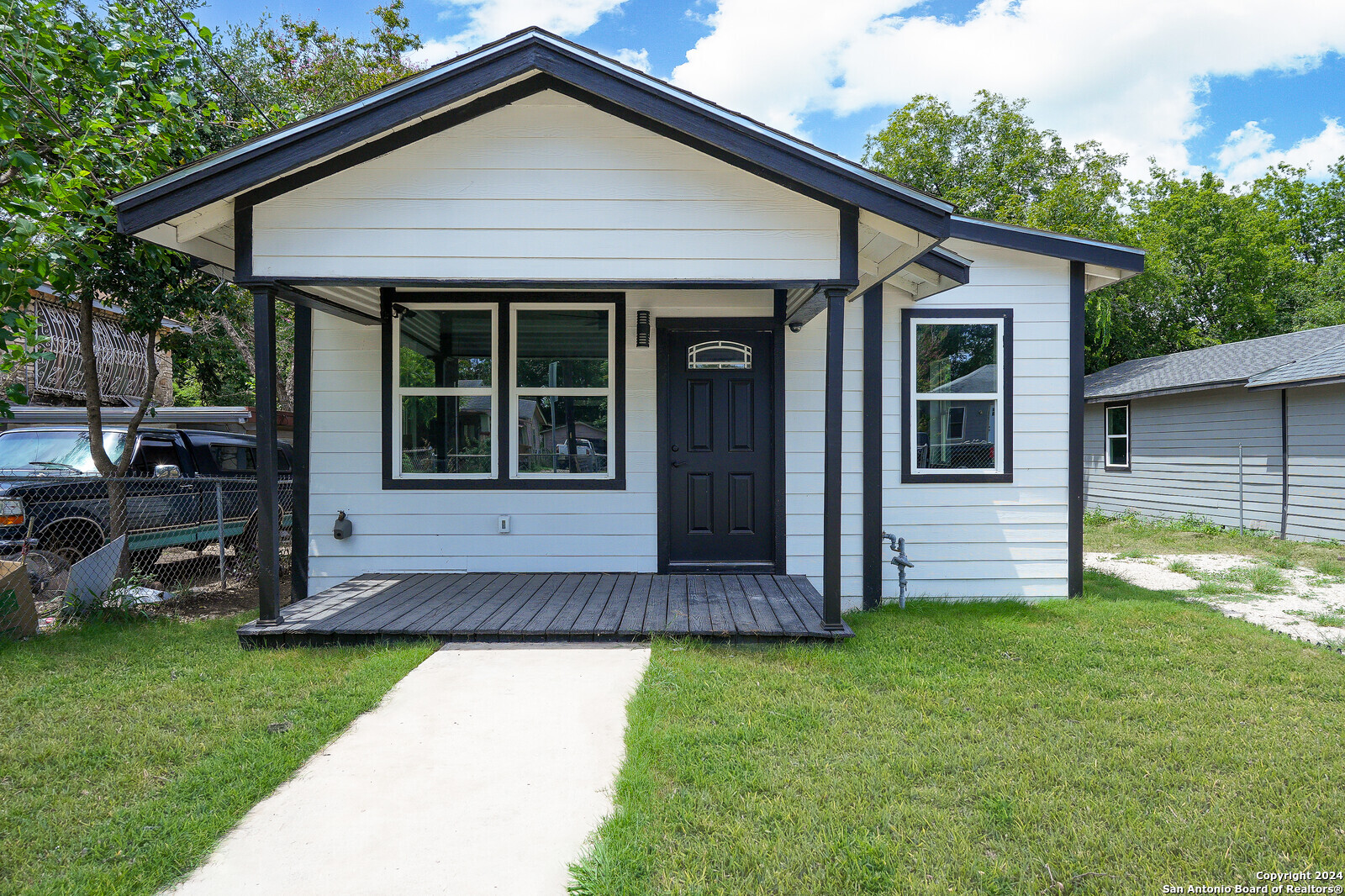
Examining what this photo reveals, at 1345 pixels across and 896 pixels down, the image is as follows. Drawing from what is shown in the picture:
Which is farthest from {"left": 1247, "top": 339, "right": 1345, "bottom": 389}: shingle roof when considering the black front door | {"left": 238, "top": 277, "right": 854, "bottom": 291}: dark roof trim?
{"left": 238, "top": 277, "right": 854, "bottom": 291}: dark roof trim

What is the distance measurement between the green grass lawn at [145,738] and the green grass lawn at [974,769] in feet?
4.30

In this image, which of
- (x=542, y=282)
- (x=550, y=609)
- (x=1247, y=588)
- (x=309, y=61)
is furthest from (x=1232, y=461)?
(x=309, y=61)

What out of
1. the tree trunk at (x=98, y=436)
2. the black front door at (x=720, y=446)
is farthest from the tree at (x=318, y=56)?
the black front door at (x=720, y=446)

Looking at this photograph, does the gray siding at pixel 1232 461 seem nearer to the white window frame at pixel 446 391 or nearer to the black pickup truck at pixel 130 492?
the white window frame at pixel 446 391

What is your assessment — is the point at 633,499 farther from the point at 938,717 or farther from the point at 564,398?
the point at 938,717

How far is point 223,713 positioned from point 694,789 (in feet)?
7.15

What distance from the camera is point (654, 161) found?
13.0 ft

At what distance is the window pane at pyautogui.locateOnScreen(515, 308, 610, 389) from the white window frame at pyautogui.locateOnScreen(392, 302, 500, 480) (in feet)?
0.77

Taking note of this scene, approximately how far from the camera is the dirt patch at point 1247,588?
5102mm

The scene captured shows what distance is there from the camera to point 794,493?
17.9 feet

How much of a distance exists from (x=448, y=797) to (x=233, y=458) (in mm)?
6623

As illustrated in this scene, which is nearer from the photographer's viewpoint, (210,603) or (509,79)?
(509,79)

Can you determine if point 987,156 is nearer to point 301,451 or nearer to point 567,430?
point 567,430

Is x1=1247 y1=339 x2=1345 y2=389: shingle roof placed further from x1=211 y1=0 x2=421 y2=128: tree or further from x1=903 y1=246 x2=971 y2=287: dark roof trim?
x1=211 y1=0 x2=421 y2=128: tree
